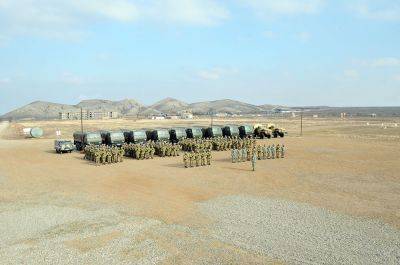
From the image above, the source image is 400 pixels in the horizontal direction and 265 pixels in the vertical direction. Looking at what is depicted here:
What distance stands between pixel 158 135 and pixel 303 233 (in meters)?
25.0

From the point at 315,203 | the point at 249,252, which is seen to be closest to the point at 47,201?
the point at 249,252

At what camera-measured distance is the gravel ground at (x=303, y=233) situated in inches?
406

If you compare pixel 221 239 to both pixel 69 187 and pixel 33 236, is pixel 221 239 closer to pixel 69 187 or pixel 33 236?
pixel 33 236

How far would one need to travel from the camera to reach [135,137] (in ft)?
114

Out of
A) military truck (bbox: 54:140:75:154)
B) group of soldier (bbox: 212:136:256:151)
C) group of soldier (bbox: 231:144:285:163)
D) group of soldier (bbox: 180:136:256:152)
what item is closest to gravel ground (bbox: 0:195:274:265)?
group of soldier (bbox: 231:144:285:163)

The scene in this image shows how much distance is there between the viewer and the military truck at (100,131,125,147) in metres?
33.8

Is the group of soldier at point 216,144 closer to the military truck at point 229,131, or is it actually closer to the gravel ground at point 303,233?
the military truck at point 229,131

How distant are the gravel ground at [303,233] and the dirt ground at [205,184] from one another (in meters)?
0.59

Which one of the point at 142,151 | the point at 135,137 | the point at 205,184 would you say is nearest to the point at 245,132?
the point at 135,137

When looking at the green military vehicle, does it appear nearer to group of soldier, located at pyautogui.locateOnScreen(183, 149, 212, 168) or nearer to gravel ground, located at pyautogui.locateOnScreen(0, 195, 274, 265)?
group of soldier, located at pyautogui.locateOnScreen(183, 149, 212, 168)

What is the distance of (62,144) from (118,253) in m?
26.0

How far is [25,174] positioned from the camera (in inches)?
952

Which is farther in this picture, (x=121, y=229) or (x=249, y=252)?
(x=121, y=229)

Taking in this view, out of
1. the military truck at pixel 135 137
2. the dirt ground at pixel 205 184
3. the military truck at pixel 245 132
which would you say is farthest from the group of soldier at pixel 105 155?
the military truck at pixel 245 132
